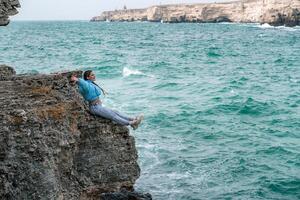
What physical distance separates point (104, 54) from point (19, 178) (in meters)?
58.6

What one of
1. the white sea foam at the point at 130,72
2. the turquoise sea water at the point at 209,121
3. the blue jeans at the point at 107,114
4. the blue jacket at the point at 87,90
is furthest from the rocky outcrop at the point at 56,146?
the white sea foam at the point at 130,72

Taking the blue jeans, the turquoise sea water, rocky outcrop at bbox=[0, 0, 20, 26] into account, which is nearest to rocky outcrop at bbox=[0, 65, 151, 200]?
the blue jeans

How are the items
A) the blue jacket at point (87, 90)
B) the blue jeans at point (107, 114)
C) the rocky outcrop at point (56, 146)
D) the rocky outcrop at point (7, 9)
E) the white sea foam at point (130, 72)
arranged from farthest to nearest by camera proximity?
1. the white sea foam at point (130, 72)
2. the rocky outcrop at point (7, 9)
3. the blue jacket at point (87, 90)
4. the blue jeans at point (107, 114)
5. the rocky outcrop at point (56, 146)

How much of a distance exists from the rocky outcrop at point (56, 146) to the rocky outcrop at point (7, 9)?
121 centimetres

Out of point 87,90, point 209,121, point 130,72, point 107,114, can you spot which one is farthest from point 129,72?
point 107,114

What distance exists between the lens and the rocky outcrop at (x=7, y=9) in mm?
12859

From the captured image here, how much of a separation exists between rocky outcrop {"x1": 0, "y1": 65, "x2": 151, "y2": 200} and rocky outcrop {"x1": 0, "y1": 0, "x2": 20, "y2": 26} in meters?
1.21

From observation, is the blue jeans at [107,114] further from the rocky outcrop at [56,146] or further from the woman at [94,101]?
the rocky outcrop at [56,146]

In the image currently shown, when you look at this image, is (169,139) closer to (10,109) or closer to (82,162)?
(82,162)

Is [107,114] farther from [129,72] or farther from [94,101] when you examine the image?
[129,72]

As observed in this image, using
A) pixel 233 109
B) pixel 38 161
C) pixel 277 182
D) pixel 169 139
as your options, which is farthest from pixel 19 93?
pixel 233 109

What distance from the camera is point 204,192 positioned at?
57.4 ft

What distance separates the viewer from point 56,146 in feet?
33.2

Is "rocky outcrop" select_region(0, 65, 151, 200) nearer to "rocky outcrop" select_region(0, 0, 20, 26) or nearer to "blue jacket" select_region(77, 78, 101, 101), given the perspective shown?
"blue jacket" select_region(77, 78, 101, 101)
